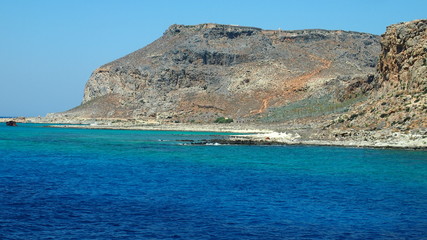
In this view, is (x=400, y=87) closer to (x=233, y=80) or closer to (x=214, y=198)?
(x=214, y=198)

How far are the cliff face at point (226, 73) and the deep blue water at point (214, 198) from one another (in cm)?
7162

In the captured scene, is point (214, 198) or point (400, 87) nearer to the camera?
point (214, 198)

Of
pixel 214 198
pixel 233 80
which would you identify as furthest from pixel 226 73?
pixel 214 198

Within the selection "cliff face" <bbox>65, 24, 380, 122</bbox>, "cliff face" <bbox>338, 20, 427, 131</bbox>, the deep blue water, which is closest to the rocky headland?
"cliff face" <bbox>65, 24, 380, 122</bbox>

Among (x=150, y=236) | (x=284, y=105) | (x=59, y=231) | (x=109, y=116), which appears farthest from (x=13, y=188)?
(x=109, y=116)

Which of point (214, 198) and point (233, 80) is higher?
point (233, 80)

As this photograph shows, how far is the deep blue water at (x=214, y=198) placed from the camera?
17.7m

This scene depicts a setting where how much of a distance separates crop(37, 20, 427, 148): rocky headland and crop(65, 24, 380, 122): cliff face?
23 centimetres

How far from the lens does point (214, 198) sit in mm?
23578

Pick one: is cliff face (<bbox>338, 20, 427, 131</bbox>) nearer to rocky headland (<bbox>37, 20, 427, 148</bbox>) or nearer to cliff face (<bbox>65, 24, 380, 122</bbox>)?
rocky headland (<bbox>37, 20, 427, 148</bbox>)

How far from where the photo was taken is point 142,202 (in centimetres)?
2230

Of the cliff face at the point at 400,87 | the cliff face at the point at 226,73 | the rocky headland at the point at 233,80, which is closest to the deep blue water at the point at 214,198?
the cliff face at the point at 400,87

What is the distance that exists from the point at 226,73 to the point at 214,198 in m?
112

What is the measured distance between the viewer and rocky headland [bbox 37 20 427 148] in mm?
105938
